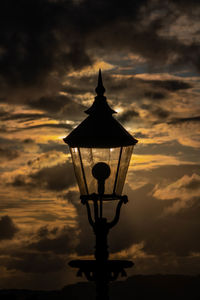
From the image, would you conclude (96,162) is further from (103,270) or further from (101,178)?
(103,270)

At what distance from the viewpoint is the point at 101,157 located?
892cm

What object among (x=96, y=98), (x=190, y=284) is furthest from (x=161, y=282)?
(x=96, y=98)

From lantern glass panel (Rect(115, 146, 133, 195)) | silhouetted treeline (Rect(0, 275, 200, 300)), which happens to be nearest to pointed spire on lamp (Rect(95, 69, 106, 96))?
lantern glass panel (Rect(115, 146, 133, 195))

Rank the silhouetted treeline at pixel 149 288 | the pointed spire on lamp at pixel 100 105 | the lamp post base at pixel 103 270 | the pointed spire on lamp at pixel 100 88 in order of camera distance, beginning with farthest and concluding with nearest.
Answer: the silhouetted treeline at pixel 149 288, the pointed spire on lamp at pixel 100 88, the pointed spire on lamp at pixel 100 105, the lamp post base at pixel 103 270

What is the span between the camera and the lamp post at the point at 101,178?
8844 mm

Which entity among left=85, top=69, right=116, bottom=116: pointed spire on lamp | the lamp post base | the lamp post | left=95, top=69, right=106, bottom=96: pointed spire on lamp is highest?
left=95, top=69, right=106, bottom=96: pointed spire on lamp

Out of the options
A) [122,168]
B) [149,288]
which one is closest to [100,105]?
[122,168]

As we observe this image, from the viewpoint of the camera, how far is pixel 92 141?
8.98 m

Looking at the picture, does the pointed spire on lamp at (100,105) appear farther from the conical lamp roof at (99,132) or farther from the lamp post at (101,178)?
the lamp post at (101,178)

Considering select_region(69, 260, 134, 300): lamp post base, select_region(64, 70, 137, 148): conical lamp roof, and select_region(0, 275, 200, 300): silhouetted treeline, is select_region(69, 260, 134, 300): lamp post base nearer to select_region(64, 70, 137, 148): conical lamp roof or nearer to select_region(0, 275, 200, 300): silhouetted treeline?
select_region(64, 70, 137, 148): conical lamp roof

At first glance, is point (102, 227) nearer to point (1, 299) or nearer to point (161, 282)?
point (1, 299)

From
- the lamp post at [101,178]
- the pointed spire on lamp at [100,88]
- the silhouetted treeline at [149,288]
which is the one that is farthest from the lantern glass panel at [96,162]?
the silhouetted treeline at [149,288]

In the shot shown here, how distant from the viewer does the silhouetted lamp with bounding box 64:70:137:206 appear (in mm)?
8859

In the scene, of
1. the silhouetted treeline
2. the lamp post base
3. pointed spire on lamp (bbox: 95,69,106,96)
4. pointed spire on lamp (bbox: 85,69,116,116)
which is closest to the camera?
the lamp post base
